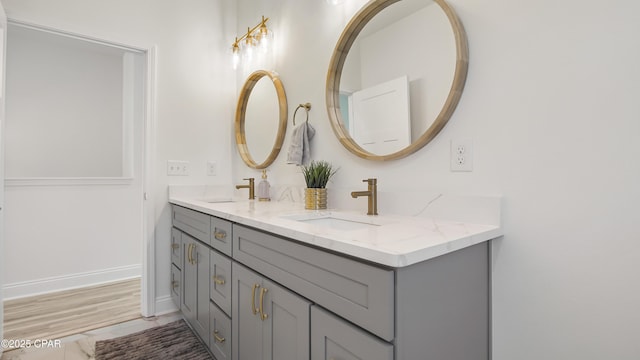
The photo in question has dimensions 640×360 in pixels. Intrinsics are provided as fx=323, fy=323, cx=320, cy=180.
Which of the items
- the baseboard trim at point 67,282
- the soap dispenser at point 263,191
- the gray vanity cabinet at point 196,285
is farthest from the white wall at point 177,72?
the baseboard trim at point 67,282

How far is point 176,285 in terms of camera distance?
2193 mm

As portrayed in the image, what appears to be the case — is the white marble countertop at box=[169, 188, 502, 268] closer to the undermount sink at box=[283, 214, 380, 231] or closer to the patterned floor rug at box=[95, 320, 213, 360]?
the undermount sink at box=[283, 214, 380, 231]

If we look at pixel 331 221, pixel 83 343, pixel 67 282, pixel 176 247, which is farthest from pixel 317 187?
pixel 67 282

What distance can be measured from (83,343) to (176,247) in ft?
2.36

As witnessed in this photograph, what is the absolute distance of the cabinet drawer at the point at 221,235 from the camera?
1434mm

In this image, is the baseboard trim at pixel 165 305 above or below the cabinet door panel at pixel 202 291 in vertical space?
below

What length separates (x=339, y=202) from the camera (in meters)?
1.66

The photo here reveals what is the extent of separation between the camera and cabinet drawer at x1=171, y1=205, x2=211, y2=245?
1.68m

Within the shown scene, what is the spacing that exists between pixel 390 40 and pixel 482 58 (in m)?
0.43

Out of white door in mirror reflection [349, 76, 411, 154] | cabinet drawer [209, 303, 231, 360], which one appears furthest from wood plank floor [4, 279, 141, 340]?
white door in mirror reflection [349, 76, 411, 154]

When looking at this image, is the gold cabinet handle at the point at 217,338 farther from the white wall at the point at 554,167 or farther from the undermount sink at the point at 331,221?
the white wall at the point at 554,167

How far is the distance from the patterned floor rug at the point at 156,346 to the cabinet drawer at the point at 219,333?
0.69 feet

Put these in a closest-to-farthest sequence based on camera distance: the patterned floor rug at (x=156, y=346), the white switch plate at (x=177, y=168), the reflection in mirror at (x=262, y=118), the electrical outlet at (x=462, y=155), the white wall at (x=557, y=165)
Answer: the white wall at (x=557, y=165) → the electrical outlet at (x=462, y=155) → the patterned floor rug at (x=156, y=346) → the reflection in mirror at (x=262, y=118) → the white switch plate at (x=177, y=168)

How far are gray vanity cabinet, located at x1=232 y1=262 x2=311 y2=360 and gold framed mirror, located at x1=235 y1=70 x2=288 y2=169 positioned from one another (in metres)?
1.06
